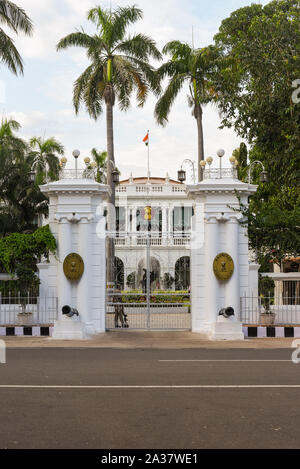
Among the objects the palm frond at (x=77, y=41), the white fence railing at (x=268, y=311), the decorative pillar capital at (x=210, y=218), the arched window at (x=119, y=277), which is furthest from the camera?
the palm frond at (x=77, y=41)

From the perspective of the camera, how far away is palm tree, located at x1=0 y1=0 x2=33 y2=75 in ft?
64.4

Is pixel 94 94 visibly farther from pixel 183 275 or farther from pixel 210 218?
pixel 210 218

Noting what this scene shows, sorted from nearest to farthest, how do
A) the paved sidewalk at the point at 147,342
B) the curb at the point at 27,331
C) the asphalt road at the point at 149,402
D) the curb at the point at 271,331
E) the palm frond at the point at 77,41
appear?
the asphalt road at the point at 149,402
the paved sidewalk at the point at 147,342
the curb at the point at 271,331
the curb at the point at 27,331
the palm frond at the point at 77,41

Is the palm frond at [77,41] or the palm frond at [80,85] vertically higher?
the palm frond at [77,41]

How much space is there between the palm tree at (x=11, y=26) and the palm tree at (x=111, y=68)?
6417mm

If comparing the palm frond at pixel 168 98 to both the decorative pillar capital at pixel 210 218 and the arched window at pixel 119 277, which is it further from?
the decorative pillar capital at pixel 210 218

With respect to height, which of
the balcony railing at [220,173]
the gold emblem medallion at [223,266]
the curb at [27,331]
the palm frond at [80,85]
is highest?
the palm frond at [80,85]

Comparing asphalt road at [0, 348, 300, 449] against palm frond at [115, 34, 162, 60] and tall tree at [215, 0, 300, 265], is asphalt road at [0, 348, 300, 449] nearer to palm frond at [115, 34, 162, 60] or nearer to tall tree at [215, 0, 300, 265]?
tall tree at [215, 0, 300, 265]

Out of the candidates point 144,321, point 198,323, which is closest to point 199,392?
point 198,323


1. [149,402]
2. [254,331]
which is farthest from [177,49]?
[149,402]

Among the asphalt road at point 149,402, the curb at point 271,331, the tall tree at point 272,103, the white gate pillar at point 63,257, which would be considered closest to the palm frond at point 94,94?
the tall tree at point 272,103

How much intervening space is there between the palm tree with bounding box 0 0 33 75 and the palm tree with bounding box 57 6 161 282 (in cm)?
642

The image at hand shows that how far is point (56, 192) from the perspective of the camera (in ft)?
50.9

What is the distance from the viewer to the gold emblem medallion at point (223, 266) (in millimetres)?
15211
